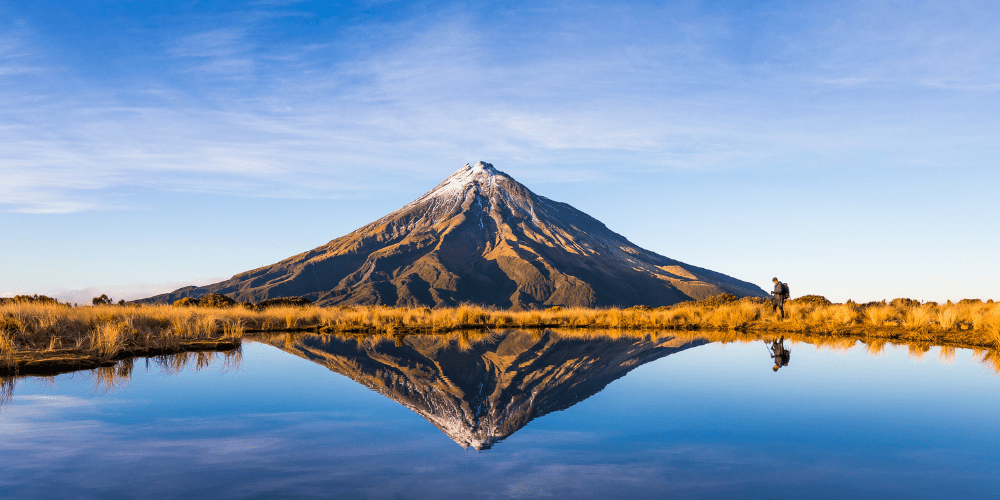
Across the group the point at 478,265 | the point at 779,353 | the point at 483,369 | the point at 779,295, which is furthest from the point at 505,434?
the point at 478,265

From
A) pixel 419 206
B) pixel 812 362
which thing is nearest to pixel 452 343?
pixel 812 362

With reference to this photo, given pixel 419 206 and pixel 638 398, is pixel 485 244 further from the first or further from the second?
pixel 638 398

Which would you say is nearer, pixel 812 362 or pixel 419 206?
pixel 812 362

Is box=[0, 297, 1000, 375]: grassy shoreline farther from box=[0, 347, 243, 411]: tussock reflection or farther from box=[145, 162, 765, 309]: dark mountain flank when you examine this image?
box=[145, 162, 765, 309]: dark mountain flank

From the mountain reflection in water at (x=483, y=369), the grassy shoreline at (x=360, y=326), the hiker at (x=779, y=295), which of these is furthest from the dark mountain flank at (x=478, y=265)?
the mountain reflection in water at (x=483, y=369)

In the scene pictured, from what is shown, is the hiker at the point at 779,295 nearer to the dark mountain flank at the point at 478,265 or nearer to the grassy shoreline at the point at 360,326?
the grassy shoreline at the point at 360,326

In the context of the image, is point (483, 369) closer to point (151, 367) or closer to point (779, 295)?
point (151, 367)
